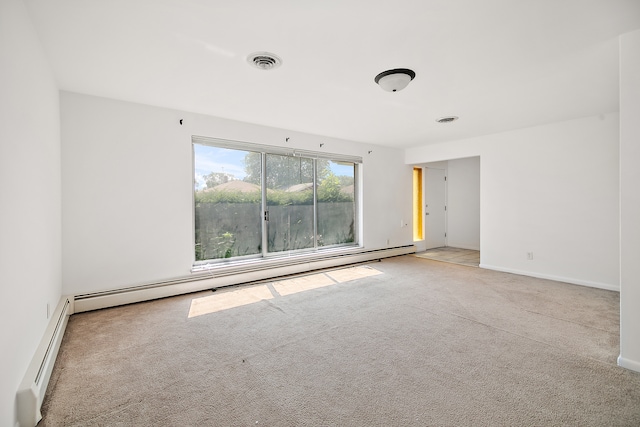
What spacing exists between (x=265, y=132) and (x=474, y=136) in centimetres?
388

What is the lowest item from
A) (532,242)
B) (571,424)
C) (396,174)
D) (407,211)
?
(571,424)

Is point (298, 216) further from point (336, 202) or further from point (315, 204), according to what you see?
point (336, 202)

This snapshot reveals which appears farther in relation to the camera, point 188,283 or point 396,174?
point 396,174

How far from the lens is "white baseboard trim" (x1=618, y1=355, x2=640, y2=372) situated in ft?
6.47

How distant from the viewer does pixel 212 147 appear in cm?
412

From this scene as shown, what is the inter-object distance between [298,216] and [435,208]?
13.3 ft

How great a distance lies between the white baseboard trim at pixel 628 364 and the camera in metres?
1.97

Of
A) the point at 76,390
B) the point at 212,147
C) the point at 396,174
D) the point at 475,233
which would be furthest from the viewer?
the point at 475,233

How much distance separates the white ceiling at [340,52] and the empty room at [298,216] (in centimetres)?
2

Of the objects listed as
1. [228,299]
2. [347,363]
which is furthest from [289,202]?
[347,363]

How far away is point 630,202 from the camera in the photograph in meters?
1.98

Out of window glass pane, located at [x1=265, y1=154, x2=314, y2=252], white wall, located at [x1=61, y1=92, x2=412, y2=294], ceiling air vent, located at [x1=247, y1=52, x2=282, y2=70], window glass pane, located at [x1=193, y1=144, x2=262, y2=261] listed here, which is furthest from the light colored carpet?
ceiling air vent, located at [x1=247, y1=52, x2=282, y2=70]

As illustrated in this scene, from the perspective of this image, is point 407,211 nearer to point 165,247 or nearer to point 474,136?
point 474,136

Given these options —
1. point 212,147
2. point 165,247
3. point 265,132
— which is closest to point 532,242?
point 265,132
